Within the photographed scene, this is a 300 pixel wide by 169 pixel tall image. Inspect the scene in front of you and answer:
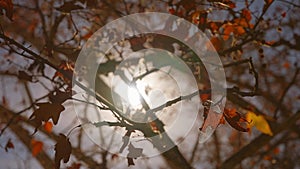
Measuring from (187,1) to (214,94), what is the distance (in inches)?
46.3

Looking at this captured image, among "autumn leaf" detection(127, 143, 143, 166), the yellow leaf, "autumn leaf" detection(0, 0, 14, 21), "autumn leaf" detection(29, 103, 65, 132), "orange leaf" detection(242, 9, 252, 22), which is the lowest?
the yellow leaf

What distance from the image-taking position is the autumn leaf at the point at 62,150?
225cm

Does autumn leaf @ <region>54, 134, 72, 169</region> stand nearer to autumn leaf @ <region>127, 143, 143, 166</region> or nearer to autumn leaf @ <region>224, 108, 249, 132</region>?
autumn leaf @ <region>127, 143, 143, 166</region>

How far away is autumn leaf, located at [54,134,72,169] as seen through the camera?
2.25 m

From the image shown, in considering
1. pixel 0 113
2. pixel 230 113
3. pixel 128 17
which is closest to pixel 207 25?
pixel 128 17

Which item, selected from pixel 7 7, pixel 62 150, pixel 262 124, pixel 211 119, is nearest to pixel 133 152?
pixel 62 150

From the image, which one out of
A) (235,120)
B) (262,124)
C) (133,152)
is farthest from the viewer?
(262,124)

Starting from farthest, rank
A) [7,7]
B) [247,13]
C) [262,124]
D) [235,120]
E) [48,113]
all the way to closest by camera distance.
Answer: [262,124], [247,13], [7,7], [48,113], [235,120]

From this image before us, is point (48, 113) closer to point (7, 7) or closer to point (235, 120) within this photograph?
point (7, 7)

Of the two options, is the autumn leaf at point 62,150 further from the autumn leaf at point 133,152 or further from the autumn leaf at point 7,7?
the autumn leaf at point 7,7

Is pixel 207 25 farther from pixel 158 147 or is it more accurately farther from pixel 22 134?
pixel 22 134

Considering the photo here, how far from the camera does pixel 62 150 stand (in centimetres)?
229

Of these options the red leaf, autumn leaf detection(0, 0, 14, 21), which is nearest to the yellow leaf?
the red leaf

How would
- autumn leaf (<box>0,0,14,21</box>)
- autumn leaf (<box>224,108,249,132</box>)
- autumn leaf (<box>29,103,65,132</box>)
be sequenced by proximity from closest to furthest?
autumn leaf (<box>224,108,249,132</box>), autumn leaf (<box>29,103,65,132</box>), autumn leaf (<box>0,0,14,21</box>)
